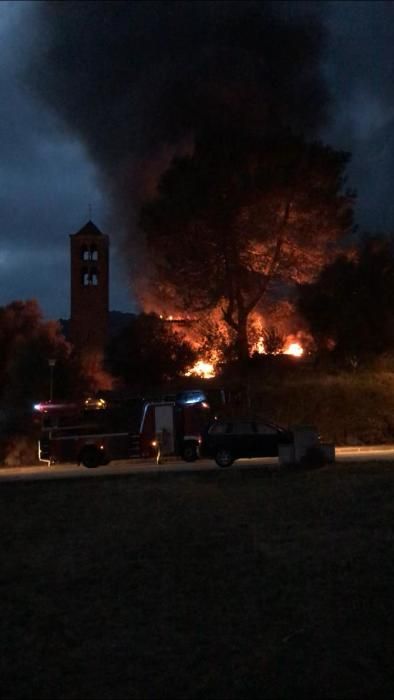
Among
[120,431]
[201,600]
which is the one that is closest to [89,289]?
[120,431]

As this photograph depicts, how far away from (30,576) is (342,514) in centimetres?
535

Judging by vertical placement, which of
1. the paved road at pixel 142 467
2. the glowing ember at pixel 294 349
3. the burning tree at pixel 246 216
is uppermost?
the burning tree at pixel 246 216

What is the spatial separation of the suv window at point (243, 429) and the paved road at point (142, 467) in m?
0.88

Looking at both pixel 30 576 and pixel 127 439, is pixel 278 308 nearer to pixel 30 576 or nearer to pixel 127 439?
pixel 127 439

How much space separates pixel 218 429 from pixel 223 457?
0.83 meters

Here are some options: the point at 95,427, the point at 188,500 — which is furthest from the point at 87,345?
the point at 188,500

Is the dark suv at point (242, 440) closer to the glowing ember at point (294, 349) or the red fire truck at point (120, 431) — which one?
the red fire truck at point (120, 431)

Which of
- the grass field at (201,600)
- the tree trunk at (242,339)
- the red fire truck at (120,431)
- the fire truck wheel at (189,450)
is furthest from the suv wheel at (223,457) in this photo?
the tree trunk at (242,339)

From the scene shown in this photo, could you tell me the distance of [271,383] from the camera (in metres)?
37.1

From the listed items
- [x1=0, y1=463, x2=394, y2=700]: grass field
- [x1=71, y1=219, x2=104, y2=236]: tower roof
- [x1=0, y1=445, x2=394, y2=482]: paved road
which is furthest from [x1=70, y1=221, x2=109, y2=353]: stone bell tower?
[x1=0, y1=463, x2=394, y2=700]: grass field

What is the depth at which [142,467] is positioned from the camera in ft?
84.0

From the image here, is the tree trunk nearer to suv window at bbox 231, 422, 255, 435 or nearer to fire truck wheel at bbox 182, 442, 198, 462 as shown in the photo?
fire truck wheel at bbox 182, 442, 198, 462

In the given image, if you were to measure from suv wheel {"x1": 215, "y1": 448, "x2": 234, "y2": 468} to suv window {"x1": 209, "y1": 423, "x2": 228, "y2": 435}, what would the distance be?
52cm

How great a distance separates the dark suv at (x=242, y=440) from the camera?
24906mm
